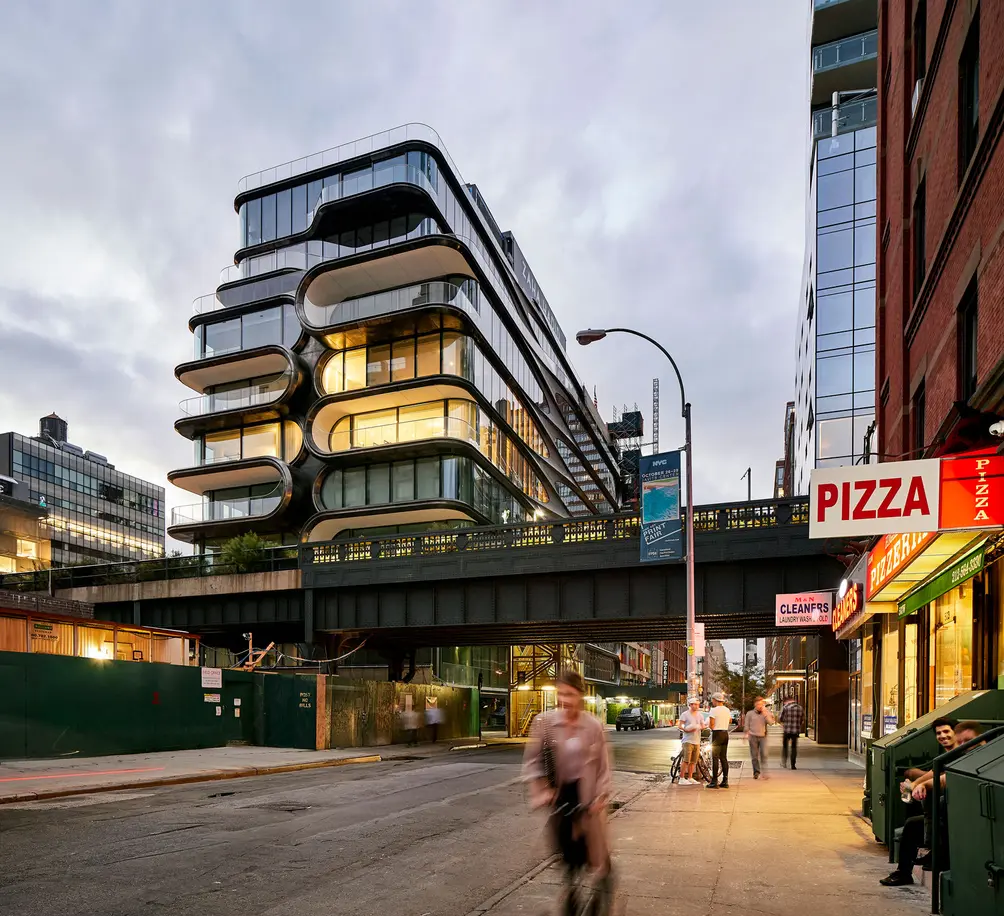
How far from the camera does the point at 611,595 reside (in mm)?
31000

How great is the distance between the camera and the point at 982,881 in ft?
18.1

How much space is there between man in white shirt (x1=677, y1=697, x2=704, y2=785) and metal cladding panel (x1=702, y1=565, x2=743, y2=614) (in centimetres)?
1076

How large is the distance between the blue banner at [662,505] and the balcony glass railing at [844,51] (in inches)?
1719

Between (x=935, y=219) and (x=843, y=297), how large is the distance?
36.2 meters

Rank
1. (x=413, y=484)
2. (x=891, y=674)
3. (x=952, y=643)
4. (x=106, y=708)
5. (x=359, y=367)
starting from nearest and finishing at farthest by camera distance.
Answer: (x=952, y=643)
(x=891, y=674)
(x=106, y=708)
(x=413, y=484)
(x=359, y=367)

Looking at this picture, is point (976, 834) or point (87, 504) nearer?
point (976, 834)

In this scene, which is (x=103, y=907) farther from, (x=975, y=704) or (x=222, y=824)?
(x=975, y=704)

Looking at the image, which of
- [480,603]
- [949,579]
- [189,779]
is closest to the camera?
[949,579]

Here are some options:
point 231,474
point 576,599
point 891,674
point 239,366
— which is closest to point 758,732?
point 891,674

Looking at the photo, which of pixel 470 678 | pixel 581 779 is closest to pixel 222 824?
pixel 581 779

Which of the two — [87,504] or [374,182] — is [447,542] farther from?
[87,504]

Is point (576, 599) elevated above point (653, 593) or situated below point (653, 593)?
below

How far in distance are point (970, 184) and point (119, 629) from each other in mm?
24436

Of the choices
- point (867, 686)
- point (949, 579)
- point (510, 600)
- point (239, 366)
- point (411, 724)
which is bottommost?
point (411, 724)
